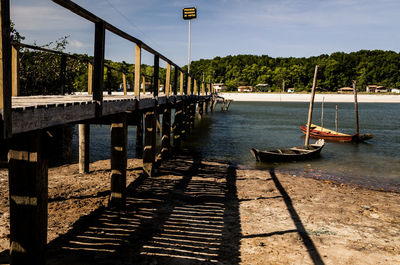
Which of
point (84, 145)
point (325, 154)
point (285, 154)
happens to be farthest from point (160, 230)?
point (325, 154)

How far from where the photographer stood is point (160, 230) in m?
7.23

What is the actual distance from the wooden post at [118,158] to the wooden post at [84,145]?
11.3 ft

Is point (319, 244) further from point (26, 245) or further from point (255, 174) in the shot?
point (255, 174)

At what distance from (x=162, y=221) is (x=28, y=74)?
34.7 feet

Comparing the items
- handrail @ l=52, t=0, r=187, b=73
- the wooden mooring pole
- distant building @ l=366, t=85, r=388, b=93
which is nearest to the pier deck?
handrail @ l=52, t=0, r=187, b=73

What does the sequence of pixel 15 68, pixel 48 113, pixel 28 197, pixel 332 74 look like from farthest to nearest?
pixel 332 74, pixel 15 68, pixel 28 197, pixel 48 113

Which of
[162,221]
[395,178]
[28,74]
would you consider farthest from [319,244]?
[28,74]

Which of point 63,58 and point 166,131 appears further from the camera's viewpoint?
point 166,131

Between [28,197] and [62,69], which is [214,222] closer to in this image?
[28,197]

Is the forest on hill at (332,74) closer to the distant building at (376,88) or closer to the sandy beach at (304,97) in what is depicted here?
the distant building at (376,88)

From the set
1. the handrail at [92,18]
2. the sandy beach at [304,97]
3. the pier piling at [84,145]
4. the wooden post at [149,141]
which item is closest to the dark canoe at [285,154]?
the wooden post at [149,141]

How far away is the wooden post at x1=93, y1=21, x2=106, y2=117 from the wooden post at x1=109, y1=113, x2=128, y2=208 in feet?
7.21

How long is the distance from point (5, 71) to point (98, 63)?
245 centimetres

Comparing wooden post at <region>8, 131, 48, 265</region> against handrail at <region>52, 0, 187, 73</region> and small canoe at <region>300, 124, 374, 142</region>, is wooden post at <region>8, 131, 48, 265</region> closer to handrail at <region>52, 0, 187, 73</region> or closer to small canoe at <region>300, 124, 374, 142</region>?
handrail at <region>52, 0, 187, 73</region>
